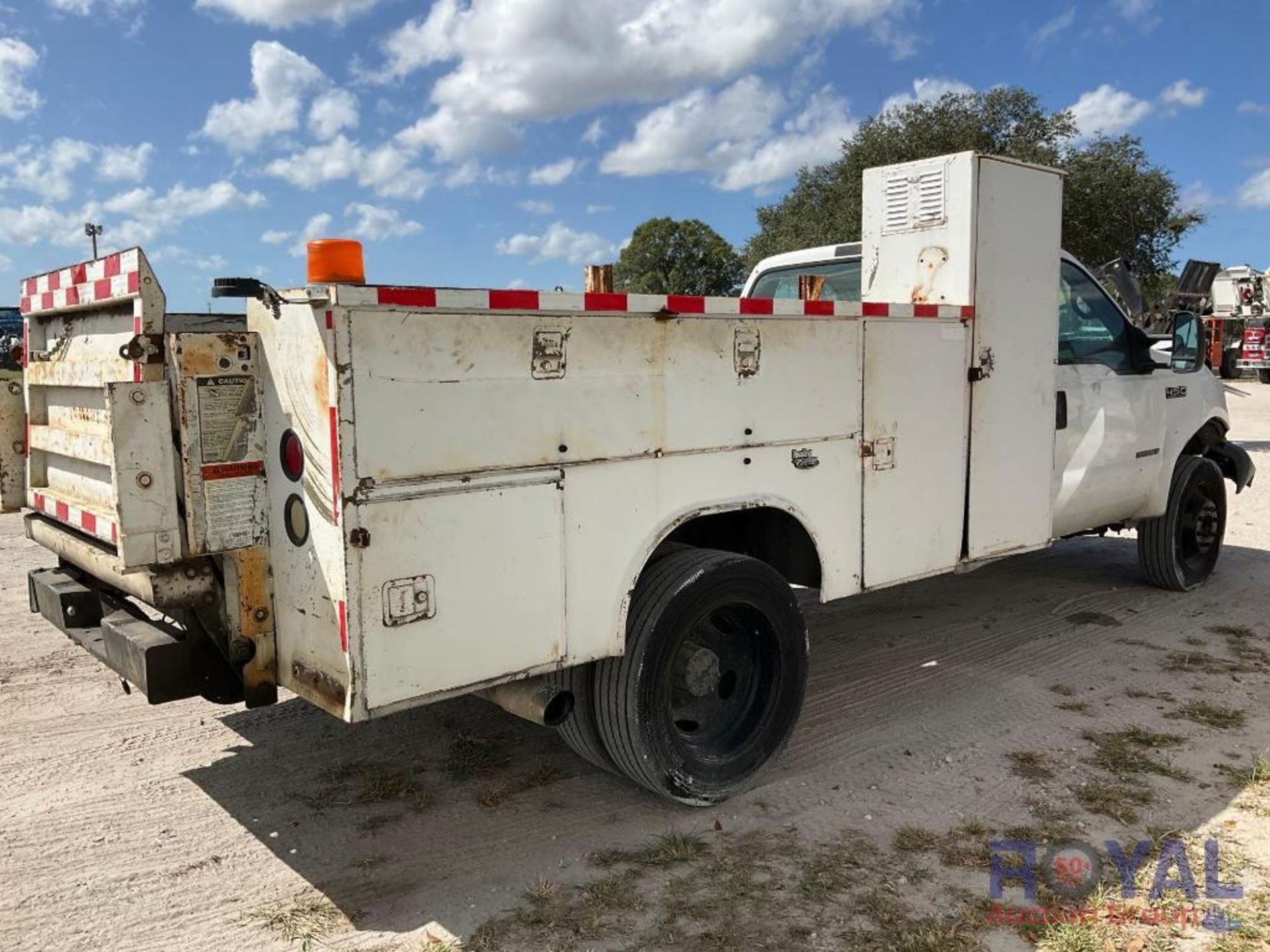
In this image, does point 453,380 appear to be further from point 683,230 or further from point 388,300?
point 683,230

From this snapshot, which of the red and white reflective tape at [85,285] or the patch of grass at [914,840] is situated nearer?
the red and white reflective tape at [85,285]

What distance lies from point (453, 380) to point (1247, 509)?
9.63 meters

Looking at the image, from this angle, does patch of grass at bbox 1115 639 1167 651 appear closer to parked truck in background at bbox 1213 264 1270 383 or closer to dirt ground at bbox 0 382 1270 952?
dirt ground at bbox 0 382 1270 952

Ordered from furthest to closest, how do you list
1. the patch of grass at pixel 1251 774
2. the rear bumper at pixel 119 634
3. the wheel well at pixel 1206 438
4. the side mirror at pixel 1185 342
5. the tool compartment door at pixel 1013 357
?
1. the wheel well at pixel 1206 438
2. the side mirror at pixel 1185 342
3. the tool compartment door at pixel 1013 357
4. the patch of grass at pixel 1251 774
5. the rear bumper at pixel 119 634

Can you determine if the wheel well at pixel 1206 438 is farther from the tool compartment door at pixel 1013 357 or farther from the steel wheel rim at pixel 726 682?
the steel wheel rim at pixel 726 682

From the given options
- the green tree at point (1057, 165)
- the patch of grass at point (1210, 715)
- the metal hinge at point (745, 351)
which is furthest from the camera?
the green tree at point (1057, 165)

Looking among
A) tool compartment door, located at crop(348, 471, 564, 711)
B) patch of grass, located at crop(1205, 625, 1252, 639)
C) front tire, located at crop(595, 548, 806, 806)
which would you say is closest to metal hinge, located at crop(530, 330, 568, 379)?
tool compartment door, located at crop(348, 471, 564, 711)

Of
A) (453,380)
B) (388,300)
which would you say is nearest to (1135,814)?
(453,380)

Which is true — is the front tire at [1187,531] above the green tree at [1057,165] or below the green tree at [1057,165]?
below

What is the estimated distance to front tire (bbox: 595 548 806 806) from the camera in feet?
11.7

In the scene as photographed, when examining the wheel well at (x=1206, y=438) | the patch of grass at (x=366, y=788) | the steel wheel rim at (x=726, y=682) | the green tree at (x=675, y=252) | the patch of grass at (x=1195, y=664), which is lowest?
the patch of grass at (x=1195, y=664)

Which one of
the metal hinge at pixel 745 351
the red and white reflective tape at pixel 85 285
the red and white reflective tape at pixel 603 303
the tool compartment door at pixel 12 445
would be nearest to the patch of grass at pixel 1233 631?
the red and white reflective tape at pixel 603 303

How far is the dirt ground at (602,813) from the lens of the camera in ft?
10.1

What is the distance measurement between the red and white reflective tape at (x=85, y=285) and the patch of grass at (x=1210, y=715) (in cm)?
471
